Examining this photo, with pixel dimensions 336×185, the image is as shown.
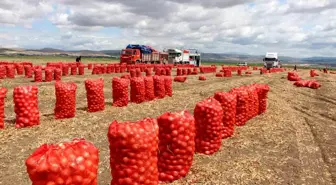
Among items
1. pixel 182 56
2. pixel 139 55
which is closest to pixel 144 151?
pixel 139 55

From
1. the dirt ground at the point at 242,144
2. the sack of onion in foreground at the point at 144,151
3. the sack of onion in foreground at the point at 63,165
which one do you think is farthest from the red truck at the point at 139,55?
the sack of onion in foreground at the point at 63,165

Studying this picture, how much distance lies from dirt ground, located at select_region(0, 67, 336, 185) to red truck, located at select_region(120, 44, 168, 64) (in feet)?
133

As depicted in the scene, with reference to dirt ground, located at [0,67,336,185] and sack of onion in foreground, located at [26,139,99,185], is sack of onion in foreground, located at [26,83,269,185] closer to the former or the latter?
sack of onion in foreground, located at [26,139,99,185]

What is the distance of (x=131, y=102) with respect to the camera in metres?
18.1

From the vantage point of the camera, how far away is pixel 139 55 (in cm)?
5956

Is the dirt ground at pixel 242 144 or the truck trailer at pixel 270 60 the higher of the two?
the truck trailer at pixel 270 60

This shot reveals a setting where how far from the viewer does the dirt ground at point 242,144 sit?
8.27 m

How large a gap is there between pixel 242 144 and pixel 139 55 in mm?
50163

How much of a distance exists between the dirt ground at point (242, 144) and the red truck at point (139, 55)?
4064 cm

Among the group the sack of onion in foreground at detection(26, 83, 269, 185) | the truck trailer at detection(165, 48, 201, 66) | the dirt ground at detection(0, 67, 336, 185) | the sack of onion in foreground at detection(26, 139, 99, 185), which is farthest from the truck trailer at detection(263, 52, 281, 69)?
the sack of onion in foreground at detection(26, 139, 99, 185)

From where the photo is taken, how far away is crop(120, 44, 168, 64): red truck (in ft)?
192

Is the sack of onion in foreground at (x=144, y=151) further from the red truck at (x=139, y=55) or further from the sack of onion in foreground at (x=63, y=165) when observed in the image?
the red truck at (x=139, y=55)

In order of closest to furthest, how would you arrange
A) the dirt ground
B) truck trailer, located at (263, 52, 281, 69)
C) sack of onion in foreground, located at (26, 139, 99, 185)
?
1. sack of onion in foreground, located at (26, 139, 99, 185)
2. the dirt ground
3. truck trailer, located at (263, 52, 281, 69)

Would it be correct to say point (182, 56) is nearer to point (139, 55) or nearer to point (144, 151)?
point (139, 55)
